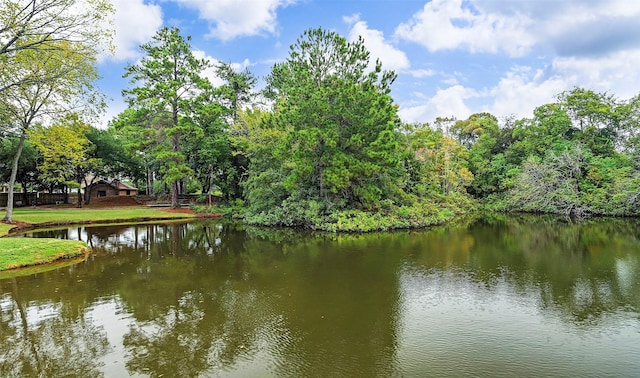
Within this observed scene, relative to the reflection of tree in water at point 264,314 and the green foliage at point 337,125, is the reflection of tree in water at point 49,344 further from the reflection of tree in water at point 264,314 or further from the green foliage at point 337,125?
the green foliage at point 337,125

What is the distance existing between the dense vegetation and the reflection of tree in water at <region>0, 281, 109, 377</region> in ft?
44.7

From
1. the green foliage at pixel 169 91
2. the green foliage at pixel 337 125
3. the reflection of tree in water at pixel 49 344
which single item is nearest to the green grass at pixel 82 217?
A: the green foliage at pixel 169 91

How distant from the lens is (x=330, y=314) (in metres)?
7.00

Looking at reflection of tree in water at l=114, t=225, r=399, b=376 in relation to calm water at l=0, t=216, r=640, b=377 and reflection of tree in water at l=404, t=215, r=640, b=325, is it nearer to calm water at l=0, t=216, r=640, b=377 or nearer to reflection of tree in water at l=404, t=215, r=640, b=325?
calm water at l=0, t=216, r=640, b=377

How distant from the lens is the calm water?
5113 millimetres

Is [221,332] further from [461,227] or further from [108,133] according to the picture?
[108,133]

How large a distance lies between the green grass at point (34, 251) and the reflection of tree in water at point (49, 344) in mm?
4196

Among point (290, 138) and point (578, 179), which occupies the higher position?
point (290, 138)

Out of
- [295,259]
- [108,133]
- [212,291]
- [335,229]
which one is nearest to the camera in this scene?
[212,291]

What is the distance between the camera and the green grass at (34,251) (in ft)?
35.5

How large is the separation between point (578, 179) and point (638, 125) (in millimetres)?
5389

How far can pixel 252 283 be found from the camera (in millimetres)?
9352

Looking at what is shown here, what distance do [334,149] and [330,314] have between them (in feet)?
47.8

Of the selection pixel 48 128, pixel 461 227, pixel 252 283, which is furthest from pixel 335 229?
pixel 48 128
